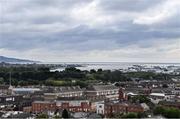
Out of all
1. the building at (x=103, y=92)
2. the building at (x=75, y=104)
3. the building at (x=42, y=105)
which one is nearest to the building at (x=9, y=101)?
the building at (x=42, y=105)

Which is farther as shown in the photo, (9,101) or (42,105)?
(9,101)

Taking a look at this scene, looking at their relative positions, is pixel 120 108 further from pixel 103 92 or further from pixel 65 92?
pixel 103 92

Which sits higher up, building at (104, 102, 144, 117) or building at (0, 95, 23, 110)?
building at (104, 102, 144, 117)

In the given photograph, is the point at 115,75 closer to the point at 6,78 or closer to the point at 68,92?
the point at 6,78

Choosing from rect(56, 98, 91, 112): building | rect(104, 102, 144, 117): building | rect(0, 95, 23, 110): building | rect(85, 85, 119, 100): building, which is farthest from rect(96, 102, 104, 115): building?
rect(85, 85, 119, 100): building

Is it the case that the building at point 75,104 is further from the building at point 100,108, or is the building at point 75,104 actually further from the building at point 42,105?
the building at point 100,108

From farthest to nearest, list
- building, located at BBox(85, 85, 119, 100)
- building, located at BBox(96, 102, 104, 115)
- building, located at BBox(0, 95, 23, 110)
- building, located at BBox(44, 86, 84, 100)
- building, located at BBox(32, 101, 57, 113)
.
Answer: building, located at BBox(85, 85, 119, 100), building, located at BBox(44, 86, 84, 100), building, located at BBox(0, 95, 23, 110), building, located at BBox(32, 101, 57, 113), building, located at BBox(96, 102, 104, 115)

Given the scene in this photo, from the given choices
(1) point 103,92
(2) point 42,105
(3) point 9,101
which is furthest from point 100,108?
(1) point 103,92

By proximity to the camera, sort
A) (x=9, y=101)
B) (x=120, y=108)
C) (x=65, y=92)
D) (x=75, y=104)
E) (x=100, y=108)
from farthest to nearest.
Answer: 1. (x=65, y=92)
2. (x=9, y=101)
3. (x=75, y=104)
4. (x=100, y=108)
5. (x=120, y=108)

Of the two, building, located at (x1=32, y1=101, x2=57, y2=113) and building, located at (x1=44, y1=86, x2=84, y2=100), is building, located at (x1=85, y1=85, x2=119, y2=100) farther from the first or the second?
building, located at (x1=32, y1=101, x2=57, y2=113)
